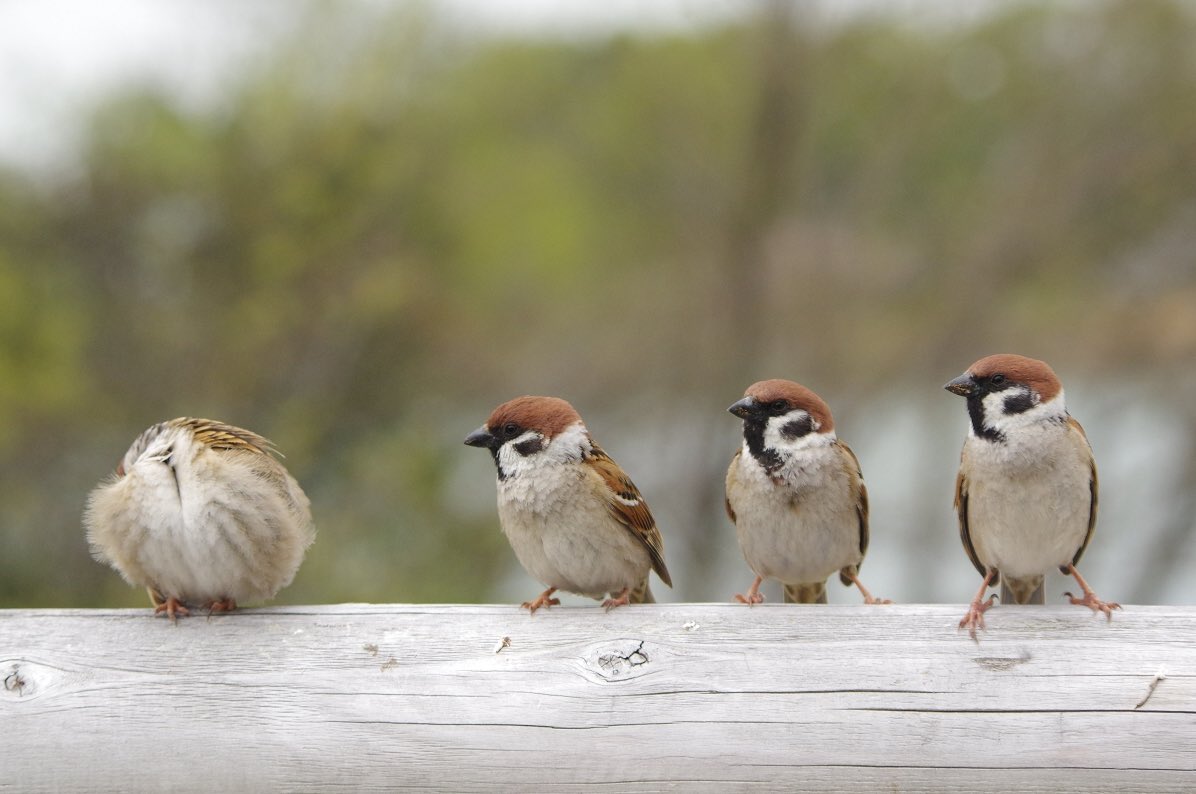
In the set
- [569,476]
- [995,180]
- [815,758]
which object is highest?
[995,180]

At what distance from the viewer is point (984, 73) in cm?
643

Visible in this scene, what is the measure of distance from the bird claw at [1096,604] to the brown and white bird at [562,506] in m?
1.01

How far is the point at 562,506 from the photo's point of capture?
2998 millimetres

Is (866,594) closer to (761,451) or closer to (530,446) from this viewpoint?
(761,451)

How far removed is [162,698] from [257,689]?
0.20 m

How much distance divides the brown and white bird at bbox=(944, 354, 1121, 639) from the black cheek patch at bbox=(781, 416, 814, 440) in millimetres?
406

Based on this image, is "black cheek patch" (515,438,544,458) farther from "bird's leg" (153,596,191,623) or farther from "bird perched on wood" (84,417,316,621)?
"bird's leg" (153,596,191,623)

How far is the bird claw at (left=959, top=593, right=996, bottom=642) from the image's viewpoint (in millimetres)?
2299

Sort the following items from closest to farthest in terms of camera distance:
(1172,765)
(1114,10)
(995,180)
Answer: (1172,765) < (1114,10) < (995,180)

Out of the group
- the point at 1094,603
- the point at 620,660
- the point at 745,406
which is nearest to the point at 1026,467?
the point at 1094,603

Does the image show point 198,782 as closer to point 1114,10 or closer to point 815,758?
point 815,758

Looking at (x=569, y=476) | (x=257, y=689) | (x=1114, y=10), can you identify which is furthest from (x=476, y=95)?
(x=257, y=689)

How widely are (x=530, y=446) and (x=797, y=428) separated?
69 centimetres

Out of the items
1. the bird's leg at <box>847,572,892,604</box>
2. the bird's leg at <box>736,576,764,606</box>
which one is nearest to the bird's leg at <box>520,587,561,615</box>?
the bird's leg at <box>736,576,764,606</box>
